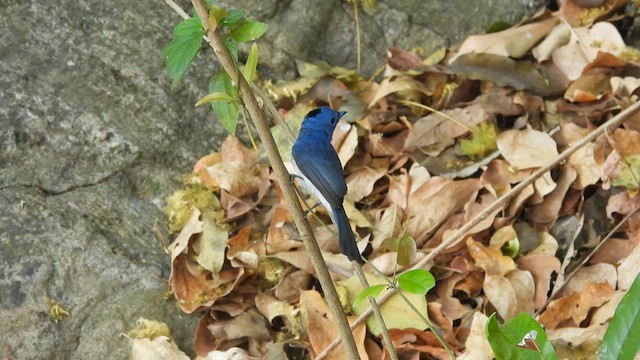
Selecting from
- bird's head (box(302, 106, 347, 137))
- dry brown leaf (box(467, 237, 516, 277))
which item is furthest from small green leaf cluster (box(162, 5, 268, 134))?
dry brown leaf (box(467, 237, 516, 277))

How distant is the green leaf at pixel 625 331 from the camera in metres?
1.83

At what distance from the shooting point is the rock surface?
9.46ft

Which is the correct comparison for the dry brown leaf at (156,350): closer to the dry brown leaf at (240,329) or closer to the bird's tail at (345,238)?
the dry brown leaf at (240,329)

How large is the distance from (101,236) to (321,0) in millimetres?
1558

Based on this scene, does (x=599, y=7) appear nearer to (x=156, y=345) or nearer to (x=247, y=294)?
(x=247, y=294)

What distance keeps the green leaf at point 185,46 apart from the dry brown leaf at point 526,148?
1700mm

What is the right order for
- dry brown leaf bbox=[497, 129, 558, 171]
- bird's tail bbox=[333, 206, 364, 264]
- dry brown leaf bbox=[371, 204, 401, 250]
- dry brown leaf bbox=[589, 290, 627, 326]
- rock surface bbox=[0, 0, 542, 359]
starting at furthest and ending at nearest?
1. dry brown leaf bbox=[497, 129, 558, 171]
2. dry brown leaf bbox=[371, 204, 401, 250]
3. rock surface bbox=[0, 0, 542, 359]
4. dry brown leaf bbox=[589, 290, 627, 326]
5. bird's tail bbox=[333, 206, 364, 264]

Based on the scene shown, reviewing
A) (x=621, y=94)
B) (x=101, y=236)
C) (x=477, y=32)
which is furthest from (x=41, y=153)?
(x=621, y=94)

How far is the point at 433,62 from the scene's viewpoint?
3676 mm

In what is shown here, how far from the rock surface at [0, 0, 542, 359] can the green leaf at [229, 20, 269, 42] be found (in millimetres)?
1371

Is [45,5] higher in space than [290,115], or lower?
higher

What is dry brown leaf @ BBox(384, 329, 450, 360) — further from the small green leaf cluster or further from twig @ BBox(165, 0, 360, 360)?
the small green leaf cluster

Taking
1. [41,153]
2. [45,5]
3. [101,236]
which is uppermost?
[45,5]

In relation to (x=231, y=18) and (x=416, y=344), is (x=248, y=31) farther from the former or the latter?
(x=416, y=344)
